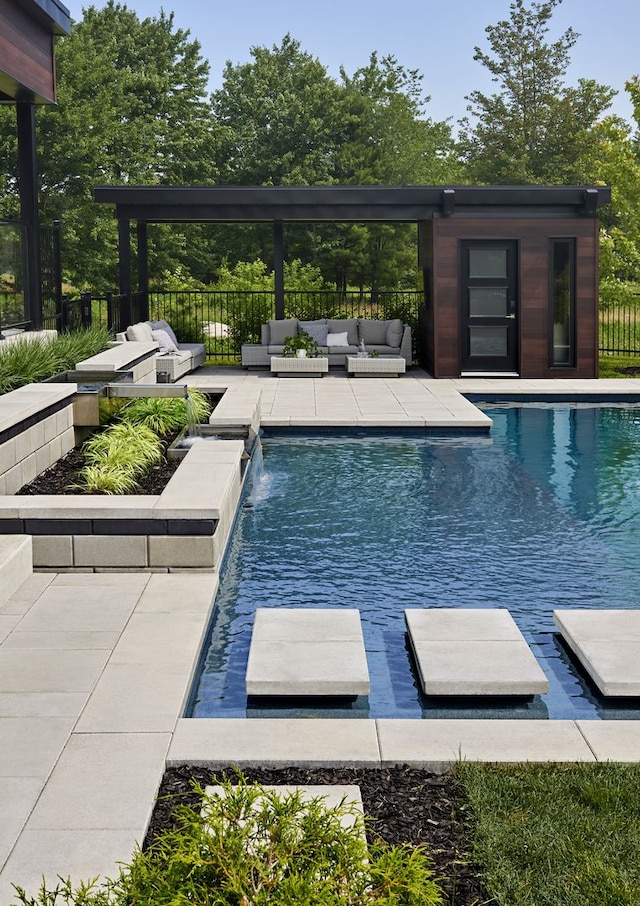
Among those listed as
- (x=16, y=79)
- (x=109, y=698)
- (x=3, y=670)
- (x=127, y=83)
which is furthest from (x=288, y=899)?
(x=127, y=83)

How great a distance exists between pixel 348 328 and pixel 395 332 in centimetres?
94

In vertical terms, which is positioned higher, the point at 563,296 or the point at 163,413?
the point at 563,296

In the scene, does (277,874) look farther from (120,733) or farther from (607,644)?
(607,644)

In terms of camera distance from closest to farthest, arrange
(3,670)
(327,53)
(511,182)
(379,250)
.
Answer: (3,670) < (379,250) < (511,182) < (327,53)

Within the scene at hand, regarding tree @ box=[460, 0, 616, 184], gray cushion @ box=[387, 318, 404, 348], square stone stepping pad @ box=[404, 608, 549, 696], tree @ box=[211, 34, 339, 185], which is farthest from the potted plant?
tree @ box=[460, 0, 616, 184]

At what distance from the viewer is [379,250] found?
143 feet

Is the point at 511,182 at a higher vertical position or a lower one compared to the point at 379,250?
higher

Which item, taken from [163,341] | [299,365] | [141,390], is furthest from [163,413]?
[299,365]

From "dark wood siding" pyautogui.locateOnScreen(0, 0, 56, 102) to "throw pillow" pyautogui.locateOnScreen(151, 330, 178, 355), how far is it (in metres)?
4.81

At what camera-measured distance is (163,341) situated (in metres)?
18.2

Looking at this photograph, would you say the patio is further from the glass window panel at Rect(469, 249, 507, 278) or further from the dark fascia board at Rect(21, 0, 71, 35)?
the glass window panel at Rect(469, 249, 507, 278)

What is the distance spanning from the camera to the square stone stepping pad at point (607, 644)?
5.07 m

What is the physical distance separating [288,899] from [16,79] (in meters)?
11.2

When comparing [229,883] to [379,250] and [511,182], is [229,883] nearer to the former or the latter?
[379,250]
